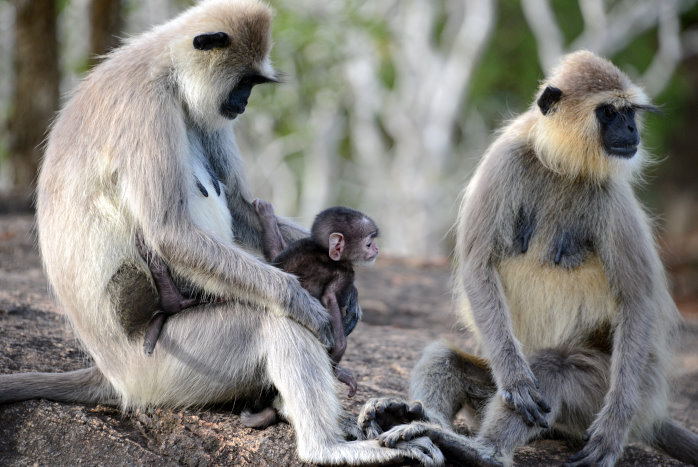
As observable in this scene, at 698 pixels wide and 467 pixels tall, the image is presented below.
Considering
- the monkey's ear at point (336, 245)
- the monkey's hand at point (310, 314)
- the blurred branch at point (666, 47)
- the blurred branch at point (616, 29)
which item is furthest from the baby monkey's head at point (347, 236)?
the blurred branch at point (666, 47)

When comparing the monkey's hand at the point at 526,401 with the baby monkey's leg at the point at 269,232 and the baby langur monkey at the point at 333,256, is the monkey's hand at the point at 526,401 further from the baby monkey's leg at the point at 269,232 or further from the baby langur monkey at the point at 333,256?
the baby monkey's leg at the point at 269,232

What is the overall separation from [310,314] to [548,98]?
1.70 metres

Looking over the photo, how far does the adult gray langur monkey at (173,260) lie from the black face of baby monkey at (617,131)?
1.67m

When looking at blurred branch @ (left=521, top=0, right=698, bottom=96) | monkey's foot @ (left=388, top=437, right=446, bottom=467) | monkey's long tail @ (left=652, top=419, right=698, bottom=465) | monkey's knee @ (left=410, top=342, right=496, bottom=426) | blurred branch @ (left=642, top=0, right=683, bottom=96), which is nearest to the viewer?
monkey's foot @ (left=388, top=437, right=446, bottom=467)

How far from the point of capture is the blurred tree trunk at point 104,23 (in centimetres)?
922

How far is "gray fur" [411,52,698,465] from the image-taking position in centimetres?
394

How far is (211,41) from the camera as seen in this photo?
364 cm

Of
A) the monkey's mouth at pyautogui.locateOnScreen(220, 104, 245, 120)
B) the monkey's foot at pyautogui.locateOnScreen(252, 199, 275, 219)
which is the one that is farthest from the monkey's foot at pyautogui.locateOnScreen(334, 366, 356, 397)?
the monkey's mouth at pyautogui.locateOnScreen(220, 104, 245, 120)

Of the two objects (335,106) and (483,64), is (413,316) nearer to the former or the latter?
(335,106)

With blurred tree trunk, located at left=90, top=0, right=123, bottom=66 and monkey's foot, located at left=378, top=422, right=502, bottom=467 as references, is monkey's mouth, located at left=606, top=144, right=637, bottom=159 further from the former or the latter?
blurred tree trunk, located at left=90, top=0, right=123, bottom=66

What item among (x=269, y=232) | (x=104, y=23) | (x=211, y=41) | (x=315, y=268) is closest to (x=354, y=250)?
(x=315, y=268)

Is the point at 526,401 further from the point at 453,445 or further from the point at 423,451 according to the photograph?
the point at 423,451

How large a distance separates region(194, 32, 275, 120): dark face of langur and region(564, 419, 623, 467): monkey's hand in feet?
7.05

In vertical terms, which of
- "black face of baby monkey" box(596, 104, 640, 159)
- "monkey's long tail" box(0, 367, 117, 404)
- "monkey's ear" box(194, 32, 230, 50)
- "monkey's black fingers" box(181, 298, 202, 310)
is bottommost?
"monkey's long tail" box(0, 367, 117, 404)
